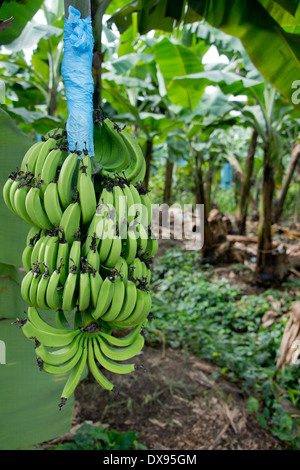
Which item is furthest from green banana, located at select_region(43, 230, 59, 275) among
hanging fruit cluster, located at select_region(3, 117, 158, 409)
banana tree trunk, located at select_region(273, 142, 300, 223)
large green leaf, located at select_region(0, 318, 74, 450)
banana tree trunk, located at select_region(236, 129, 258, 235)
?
banana tree trunk, located at select_region(273, 142, 300, 223)

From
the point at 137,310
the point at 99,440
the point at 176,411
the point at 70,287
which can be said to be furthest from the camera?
Result: the point at 176,411

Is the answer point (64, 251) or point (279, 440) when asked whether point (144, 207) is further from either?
point (279, 440)

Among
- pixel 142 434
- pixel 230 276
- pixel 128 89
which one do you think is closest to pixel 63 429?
pixel 142 434

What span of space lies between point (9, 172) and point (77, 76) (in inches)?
22.0

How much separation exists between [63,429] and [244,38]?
2392 millimetres

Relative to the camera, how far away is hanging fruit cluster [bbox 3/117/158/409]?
35.9 inches

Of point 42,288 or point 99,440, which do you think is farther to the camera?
point 99,440

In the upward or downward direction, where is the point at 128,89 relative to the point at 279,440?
upward

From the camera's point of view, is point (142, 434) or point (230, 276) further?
point (230, 276)

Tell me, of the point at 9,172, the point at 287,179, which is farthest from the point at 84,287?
the point at 287,179

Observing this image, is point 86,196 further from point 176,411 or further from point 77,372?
point 176,411

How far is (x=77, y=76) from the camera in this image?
93 centimetres

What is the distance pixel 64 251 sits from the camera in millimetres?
911

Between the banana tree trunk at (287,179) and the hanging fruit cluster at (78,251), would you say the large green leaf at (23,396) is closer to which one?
the hanging fruit cluster at (78,251)
